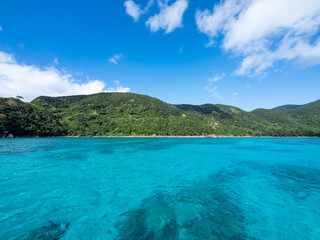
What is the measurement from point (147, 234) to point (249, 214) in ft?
22.1

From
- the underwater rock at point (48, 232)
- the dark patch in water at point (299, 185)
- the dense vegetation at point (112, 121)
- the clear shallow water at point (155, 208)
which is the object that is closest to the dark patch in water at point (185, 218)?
the clear shallow water at point (155, 208)

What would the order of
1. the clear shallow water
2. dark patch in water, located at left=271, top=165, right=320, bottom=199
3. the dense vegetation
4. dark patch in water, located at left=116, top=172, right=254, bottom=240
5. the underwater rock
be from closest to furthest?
the underwater rock < dark patch in water, located at left=116, top=172, right=254, bottom=240 < the clear shallow water < dark patch in water, located at left=271, top=165, right=320, bottom=199 < the dense vegetation

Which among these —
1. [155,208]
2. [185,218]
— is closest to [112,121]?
[155,208]

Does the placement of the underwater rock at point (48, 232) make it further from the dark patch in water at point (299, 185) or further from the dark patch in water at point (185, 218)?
the dark patch in water at point (299, 185)

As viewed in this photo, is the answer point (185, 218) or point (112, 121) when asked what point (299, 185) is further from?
point (112, 121)

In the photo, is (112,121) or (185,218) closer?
(185,218)

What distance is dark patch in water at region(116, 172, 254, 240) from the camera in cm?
665

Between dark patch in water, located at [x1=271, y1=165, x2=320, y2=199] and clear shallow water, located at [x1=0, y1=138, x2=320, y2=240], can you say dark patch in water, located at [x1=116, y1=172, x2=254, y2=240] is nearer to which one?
clear shallow water, located at [x1=0, y1=138, x2=320, y2=240]

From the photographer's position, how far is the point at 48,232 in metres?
6.81

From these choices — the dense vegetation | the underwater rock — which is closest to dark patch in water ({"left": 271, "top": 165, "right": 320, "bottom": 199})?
the underwater rock

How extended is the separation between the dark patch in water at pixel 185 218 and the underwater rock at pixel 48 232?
2.71 meters

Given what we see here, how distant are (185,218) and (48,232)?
Answer: 6999mm

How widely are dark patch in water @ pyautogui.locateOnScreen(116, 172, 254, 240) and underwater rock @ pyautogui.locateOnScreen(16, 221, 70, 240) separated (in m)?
2.71

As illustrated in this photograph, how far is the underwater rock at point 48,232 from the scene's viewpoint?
630cm
